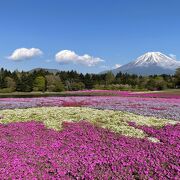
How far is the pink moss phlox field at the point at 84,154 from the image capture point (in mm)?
10172

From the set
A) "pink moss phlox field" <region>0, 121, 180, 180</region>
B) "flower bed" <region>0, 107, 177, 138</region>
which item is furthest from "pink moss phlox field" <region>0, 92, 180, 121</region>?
"pink moss phlox field" <region>0, 121, 180, 180</region>

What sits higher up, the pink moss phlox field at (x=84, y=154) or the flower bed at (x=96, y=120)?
the flower bed at (x=96, y=120)

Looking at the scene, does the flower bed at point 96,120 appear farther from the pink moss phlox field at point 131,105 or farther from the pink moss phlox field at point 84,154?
the pink moss phlox field at point 131,105

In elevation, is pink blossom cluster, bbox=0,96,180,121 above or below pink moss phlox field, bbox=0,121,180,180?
above

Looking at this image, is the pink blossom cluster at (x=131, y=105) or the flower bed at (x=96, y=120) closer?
the flower bed at (x=96, y=120)

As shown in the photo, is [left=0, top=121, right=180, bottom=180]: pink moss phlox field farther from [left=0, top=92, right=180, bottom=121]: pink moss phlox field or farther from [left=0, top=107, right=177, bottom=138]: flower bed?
[left=0, top=92, right=180, bottom=121]: pink moss phlox field

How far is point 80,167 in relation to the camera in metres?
10.6

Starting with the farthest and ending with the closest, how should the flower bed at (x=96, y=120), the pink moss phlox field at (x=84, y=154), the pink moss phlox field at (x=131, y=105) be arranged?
the pink moss phlox field at (x=131, y=105) → the flower bed at (x=96, y=120) → the pink moss phlox field at (x=84, y=154)

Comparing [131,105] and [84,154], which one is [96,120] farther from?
[131,105]

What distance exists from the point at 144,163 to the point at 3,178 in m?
5.28

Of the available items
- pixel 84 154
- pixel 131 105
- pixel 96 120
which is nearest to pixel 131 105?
pixel 131 105

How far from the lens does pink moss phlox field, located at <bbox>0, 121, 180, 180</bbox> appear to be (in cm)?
1017

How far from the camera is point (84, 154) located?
38.2 ft

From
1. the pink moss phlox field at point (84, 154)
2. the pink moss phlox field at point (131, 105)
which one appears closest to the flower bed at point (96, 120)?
the pink moss phlox field at point (84, 154)
